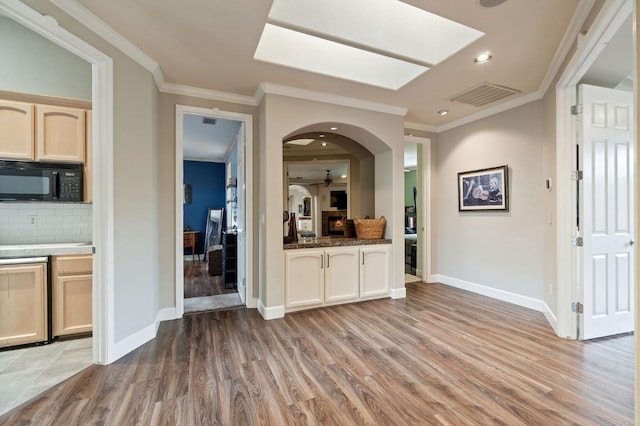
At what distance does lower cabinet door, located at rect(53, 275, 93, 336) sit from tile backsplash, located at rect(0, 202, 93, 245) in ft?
1.48

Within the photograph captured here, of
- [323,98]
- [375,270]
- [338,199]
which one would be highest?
[323,98]

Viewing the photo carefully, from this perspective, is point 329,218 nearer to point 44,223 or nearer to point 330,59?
point 330,59

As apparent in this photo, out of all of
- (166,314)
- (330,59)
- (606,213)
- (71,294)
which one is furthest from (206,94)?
(606,213)

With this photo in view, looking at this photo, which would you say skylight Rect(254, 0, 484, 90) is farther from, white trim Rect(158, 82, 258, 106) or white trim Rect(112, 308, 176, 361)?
white trim Rect(112, 308, 176, 361)

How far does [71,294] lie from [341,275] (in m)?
2.78

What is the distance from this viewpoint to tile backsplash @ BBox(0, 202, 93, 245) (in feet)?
8.89

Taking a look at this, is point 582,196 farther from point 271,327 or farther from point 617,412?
point 271,327

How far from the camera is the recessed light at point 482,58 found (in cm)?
265

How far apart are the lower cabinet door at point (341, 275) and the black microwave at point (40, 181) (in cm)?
269

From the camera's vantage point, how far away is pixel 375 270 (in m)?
3.93

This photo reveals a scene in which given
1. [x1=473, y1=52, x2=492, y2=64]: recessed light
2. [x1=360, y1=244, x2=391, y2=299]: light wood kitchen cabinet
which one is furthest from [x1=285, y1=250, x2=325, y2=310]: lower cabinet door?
[x1=473, y1=52, x2=492, y2=64]: recessed light

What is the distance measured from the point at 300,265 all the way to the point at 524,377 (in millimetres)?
2273

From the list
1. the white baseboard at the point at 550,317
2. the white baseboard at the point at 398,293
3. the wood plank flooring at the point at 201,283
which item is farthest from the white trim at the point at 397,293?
the wood plank flooring at the point at 201,283

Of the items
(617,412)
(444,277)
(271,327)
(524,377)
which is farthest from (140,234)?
(444,277)
